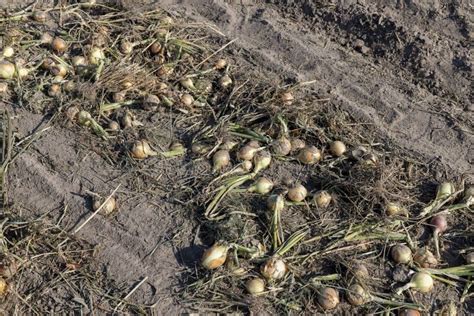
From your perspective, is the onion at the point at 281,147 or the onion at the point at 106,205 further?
the onion at the point at 281,147

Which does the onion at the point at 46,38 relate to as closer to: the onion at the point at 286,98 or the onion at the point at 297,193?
the onion at the point at 286,98

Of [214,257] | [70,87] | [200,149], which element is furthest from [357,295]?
[70,87]

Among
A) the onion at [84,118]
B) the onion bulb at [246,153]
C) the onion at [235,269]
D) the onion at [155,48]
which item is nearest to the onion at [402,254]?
the onion at [235,269]

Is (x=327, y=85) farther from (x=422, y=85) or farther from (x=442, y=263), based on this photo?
(x=442, y=263)

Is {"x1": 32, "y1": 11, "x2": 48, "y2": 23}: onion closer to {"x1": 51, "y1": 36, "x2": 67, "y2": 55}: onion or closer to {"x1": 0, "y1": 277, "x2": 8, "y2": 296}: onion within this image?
{"x1": 51, "y1": 36, "x2": 67, "y2": 55}: onion

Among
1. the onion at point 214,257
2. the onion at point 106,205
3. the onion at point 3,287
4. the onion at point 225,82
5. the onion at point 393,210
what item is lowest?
the onion at point 3,287

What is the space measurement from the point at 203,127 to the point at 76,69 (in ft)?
3.27

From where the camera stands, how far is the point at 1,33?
3715mm

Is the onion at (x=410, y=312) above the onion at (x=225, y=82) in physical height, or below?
below

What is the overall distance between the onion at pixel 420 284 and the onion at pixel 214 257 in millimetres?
860

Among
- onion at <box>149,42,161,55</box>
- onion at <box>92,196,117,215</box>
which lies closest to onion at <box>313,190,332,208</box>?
onion at <box>92,196,117,215</box>

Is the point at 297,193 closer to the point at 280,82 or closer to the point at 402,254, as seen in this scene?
the point at 402,254

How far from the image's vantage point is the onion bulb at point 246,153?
3018 mm

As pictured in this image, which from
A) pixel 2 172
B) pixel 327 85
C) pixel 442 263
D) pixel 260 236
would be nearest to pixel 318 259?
pixel 260 236
